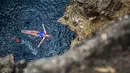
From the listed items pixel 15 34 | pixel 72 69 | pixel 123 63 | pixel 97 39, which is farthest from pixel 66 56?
pixel 15 34

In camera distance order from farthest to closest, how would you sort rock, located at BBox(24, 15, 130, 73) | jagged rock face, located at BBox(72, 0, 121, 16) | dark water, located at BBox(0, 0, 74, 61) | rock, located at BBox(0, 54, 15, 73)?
dark water, located at BBox(0, 0, 74, 61), jagged rock face, located at BBox(72, 0, 121, 16), rock, located at BBox(0, 54, 15, 73), rock, located at BBox(24, 15, 130, 73)

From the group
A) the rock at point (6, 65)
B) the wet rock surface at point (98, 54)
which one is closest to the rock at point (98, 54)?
the wet rock surface at point (98, 54)

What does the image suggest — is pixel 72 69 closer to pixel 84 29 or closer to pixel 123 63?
pixel 123 63

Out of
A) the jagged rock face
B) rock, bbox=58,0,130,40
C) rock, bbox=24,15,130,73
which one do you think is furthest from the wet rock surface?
the jagged rock face

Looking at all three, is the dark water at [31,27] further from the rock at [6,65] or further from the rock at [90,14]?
the rock at [6,65]

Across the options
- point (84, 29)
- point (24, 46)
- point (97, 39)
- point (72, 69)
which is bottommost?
point (24, 46)

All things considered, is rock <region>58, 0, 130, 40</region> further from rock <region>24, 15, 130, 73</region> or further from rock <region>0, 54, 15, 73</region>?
rock <region>24, 15, 130, 73</region>

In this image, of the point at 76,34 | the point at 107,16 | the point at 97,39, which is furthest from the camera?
the point at 76,34

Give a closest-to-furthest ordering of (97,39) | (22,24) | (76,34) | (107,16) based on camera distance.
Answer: (97,39) < (107,16) < (76,34) < (22,24)
